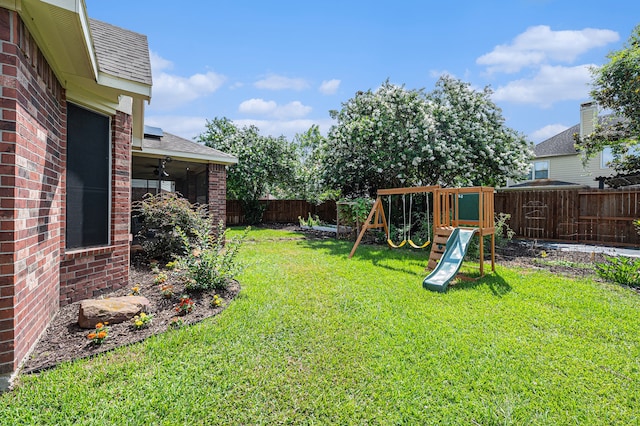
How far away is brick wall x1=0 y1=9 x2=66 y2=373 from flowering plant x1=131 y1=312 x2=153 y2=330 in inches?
31.9

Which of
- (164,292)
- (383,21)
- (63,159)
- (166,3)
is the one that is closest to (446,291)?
(164,292)

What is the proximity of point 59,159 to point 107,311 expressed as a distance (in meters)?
1.85

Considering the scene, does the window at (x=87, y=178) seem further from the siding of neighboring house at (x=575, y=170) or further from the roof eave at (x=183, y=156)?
the siding of neighboring house at (x=575, y=170)

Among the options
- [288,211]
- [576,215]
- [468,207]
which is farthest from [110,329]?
[288,211]

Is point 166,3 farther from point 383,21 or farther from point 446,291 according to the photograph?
point 446,291

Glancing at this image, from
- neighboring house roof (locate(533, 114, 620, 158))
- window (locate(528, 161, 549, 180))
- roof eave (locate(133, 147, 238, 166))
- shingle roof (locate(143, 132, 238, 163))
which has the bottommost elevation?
roof eave (locate(133, 147, 238, 166))

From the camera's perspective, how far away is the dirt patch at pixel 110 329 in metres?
2.84

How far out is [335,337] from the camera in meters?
3.34

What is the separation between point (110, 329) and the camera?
3.35 meters

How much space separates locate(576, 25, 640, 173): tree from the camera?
10.1 meters

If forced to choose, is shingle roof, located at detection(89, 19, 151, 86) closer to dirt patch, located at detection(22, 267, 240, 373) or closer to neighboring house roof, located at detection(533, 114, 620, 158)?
dirt patch, located at detection(22, 267, 240, 373)

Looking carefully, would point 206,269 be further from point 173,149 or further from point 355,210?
point 355,210

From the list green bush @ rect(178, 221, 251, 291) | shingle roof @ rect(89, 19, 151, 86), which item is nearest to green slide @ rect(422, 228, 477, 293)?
green bush @ rect(178, 221, 251, 291)

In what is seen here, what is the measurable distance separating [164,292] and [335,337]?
2508 millimetres
